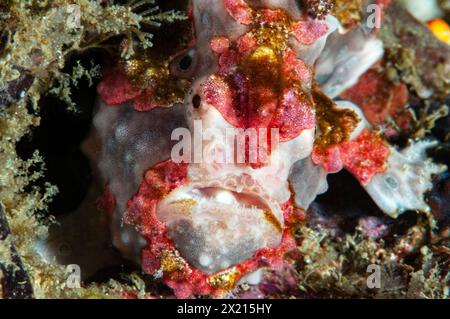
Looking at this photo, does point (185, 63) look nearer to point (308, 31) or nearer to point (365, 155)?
point (308, 31)

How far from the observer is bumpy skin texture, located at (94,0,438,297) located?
323 centimetres

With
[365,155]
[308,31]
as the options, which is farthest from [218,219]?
[365,155]

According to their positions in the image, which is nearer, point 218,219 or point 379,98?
point 218,219

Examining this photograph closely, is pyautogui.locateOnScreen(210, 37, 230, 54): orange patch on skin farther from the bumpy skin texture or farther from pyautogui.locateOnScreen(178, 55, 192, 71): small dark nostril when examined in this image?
pyautogui.locateOnScreen(178, 55, 192, 71): small dark nostril

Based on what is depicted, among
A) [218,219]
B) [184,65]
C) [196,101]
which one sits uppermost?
[184,65]

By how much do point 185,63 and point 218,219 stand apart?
1.32 m

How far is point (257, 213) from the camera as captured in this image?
344 cm

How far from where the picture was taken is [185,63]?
379cm

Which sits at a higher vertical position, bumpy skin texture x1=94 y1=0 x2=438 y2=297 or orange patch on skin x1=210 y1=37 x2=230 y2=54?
orange patch on skin x1=210 y1=37 x2=230 y2=54

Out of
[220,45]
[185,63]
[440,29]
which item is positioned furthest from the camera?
[440,29]

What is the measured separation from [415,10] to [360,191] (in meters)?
2.86

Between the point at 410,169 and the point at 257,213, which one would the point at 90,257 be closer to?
the point at 257,213

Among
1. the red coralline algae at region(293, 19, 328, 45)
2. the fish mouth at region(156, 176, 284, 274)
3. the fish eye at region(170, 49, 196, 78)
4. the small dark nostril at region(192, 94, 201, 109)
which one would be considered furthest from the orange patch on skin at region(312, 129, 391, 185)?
the small dark nostril at region(192, 94, 201, 109)
